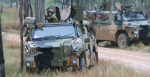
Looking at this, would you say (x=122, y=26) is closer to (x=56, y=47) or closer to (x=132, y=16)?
(x=132, y=16)

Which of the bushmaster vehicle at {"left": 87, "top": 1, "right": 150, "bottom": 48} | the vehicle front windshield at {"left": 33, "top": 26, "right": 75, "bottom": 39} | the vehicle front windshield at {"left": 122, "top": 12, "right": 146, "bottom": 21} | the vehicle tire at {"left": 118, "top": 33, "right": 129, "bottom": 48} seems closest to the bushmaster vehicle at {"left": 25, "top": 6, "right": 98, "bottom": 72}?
the vehicle front windshield at {"left": 33, "top": 26, "right": 75, "bottom": 39}

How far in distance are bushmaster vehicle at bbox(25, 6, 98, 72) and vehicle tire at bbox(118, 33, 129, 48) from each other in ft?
23.9

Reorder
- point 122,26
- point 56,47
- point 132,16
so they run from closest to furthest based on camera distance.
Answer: point 56,47
point 122,26
point 132,16

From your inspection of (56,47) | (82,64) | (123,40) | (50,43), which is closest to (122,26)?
(123,40)

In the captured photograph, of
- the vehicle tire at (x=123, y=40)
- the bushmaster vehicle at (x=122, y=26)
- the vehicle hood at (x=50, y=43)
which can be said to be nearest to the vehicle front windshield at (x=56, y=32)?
the vehicle hood at (x=50, y=43)

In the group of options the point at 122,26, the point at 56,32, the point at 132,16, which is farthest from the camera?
the point at 132,16

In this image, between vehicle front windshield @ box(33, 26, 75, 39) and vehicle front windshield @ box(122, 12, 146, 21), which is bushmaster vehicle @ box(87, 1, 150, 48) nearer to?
vehicle front windshield @ box(122, 12, 146, 21)

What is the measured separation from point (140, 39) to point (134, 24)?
1.02m

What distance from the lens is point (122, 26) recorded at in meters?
14.9

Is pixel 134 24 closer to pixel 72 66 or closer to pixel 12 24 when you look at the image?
pixel 72 66

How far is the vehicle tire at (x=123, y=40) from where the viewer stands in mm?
14914

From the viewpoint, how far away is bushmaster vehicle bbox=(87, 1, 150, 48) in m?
14.2

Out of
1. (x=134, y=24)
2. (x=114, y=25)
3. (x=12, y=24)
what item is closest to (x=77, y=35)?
(x=134, y=24)

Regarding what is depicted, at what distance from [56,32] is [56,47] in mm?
1204
